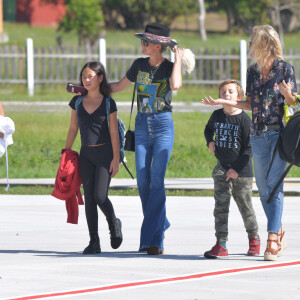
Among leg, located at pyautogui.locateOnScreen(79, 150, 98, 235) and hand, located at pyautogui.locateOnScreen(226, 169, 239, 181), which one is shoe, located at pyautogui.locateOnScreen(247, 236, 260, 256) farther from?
leg, located at pyautogui.locateOnScreen(79, 150, 98, 235)

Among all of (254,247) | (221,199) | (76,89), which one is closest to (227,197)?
(221,199)

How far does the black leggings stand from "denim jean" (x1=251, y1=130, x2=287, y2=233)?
4.08 feet

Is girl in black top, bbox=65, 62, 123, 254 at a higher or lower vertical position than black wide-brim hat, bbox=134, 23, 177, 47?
lower

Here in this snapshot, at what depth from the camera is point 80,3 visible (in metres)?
58.8

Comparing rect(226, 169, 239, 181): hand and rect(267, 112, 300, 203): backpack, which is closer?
rect(267, 112, 300, 203): backpack

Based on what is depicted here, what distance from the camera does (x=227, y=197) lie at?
8383mm

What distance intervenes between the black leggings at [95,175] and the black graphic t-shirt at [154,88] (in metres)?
0.47

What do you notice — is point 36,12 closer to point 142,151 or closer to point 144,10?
point 144,10

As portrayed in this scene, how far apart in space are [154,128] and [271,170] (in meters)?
1.04

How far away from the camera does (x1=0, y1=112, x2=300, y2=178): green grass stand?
1540 cm

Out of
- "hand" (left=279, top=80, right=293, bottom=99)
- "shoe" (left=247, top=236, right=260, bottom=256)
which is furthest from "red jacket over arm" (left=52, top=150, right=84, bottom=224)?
"hand" (left=279, top=80, right=293, bottom=99)

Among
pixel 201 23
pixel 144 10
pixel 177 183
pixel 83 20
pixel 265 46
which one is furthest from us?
pixel 144 10

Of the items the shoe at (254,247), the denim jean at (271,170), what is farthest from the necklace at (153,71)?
the shoe at (254,247)

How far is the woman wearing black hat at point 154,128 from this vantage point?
8344 mm
